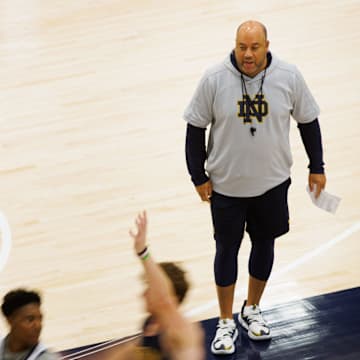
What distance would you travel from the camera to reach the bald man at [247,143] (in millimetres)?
3611

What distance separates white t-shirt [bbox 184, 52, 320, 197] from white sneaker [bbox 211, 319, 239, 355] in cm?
73

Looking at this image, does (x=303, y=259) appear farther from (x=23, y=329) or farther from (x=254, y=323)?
(x=23, y=329)

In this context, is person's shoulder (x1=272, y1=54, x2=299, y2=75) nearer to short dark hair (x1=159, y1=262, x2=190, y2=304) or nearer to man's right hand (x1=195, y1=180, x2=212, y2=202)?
man's right hand (x1=195, y1=180, x2=212, y2=202)

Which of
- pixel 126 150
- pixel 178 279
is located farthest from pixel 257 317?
pixel 126 150

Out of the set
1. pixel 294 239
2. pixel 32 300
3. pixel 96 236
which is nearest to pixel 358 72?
pixel 294 239

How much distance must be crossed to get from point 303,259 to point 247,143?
1.46 metres

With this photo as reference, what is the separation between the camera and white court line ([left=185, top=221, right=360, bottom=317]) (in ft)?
15.0

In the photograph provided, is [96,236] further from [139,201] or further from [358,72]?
[358,72]

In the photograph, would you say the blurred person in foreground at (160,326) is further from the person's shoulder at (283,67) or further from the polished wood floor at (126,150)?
the polished wood floor at (126,150)

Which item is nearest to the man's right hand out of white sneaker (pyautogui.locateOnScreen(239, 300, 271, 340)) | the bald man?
the bald man

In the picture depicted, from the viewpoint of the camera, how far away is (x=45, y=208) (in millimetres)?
5594

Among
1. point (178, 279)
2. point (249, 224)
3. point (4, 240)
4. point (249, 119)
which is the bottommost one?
point (4, 240)

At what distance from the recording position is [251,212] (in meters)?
3.95

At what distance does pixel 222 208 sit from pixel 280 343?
2.62 ft
